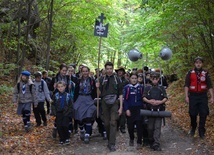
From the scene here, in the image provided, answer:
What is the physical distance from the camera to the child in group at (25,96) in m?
9.02

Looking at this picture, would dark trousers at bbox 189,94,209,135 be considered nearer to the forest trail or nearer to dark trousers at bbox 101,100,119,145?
the forest trail

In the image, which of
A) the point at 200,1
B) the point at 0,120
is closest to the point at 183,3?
the point at 200,1

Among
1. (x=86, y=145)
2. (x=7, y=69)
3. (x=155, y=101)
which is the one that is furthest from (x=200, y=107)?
(x=7, y=69)

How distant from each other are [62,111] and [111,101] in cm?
144

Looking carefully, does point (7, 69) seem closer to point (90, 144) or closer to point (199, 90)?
point (90, 144)

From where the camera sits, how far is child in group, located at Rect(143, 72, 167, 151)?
23.0 ft

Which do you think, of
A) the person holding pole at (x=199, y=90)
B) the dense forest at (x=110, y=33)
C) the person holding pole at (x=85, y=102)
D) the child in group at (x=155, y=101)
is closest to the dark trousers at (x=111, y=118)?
the person holding pole at (x=85, y=102)

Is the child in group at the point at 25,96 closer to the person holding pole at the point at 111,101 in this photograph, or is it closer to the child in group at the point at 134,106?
the person holding pole at the point at 111,101

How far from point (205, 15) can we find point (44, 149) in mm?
6201

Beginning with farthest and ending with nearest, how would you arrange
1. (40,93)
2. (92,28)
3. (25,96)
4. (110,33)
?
(110,33) → (92,28) → (40,93) → (25,96)

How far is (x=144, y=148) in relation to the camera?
23.9 feet

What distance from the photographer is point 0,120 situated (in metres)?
10.1

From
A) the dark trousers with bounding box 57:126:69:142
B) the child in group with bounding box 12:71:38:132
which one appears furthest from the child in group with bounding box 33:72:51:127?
the dark trousers with bounding box 57:126:69:142

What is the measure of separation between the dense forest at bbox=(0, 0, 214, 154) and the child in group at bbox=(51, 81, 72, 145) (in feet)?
10.7
